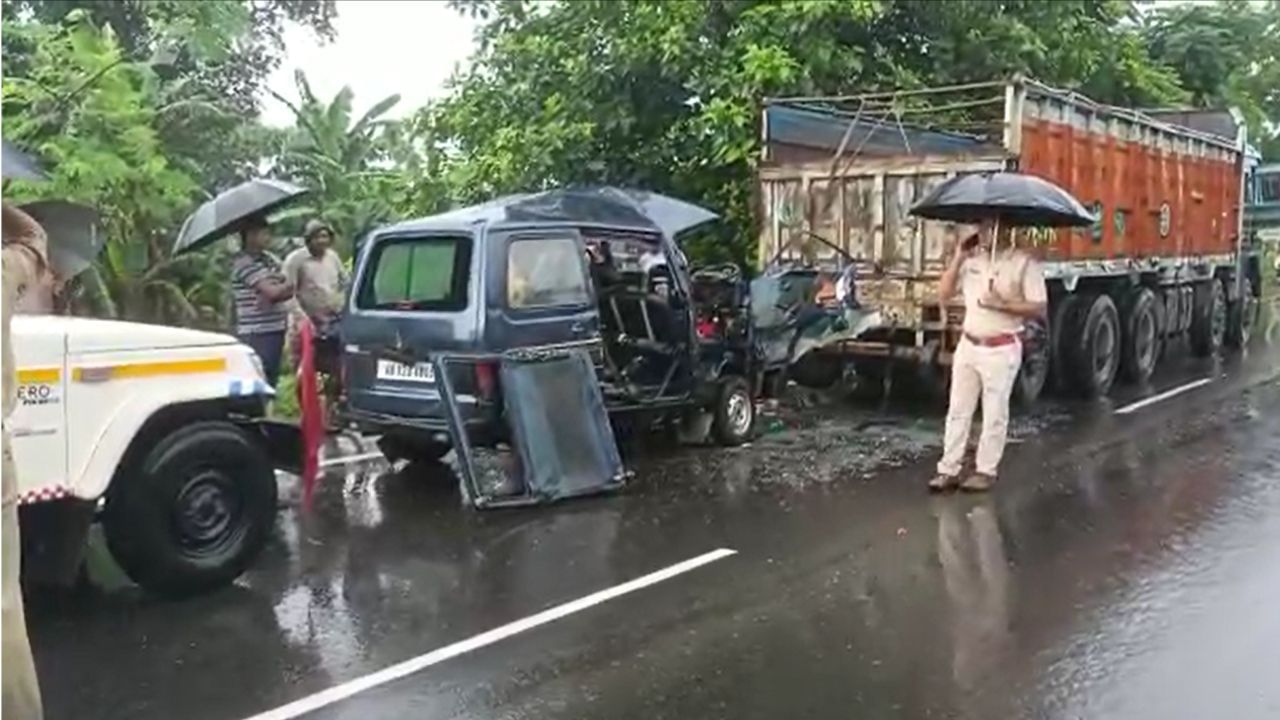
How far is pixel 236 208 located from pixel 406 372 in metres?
1.48

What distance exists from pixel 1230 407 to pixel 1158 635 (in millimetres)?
7149

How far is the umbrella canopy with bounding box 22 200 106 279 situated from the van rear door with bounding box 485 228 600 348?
2.97 metres

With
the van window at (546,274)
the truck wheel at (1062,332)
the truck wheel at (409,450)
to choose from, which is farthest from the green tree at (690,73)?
the truck wheel at (409,450)

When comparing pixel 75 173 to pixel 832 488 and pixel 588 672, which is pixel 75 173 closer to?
pixel 832 488

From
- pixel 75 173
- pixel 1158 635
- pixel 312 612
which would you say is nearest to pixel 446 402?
pixel 312 612

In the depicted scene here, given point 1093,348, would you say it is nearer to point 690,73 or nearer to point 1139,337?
point 1139,337

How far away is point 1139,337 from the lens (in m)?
13.6

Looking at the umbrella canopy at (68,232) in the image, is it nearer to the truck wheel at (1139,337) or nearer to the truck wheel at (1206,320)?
the truck wheel at (1139,337)

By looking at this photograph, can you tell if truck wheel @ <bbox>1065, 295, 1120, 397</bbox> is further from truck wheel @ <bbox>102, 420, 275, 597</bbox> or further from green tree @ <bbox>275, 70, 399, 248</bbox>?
truck wheel @ <bbox>102, 420, 275, 597</bbox>

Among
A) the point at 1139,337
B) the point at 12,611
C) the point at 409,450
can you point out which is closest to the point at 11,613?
the point at 12,611

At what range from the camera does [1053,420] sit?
11.3m

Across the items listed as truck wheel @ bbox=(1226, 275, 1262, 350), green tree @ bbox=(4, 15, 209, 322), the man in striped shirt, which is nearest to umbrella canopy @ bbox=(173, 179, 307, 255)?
the man in striped shirt

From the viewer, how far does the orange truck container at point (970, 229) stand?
37.1 ft

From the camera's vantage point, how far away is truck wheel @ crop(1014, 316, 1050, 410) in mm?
11977
